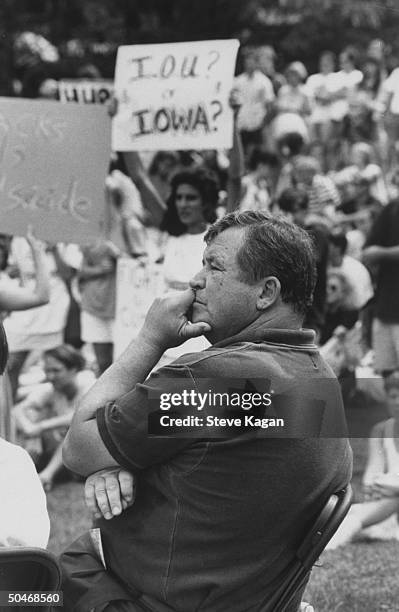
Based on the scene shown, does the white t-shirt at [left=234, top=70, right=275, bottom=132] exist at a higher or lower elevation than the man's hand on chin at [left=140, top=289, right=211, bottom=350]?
higher

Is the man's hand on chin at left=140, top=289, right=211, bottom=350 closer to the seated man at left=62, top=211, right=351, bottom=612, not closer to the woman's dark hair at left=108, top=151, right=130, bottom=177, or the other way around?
the seated man at left=62, top=211, right=351, bottom=612

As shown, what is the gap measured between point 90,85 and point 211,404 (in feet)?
15.0

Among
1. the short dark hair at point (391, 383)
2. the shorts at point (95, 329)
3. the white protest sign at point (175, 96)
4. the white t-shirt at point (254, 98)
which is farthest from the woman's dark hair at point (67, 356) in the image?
the white t-shirt at point (254, 98)

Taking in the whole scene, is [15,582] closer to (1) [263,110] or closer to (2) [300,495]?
(2) [300,495]

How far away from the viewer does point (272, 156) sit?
9.20 meters

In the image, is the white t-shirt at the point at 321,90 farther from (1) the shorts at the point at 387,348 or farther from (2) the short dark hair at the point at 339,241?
(1) the shorts at the point at 387,348

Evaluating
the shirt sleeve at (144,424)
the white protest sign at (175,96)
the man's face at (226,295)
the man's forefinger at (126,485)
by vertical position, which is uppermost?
the white protest sign at (175,96)

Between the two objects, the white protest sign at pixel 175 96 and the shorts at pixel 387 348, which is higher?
the white protest sign at pixel 175 96

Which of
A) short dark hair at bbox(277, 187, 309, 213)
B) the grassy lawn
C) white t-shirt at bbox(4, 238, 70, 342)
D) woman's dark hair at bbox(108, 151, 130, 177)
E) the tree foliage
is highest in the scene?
the tree foliage

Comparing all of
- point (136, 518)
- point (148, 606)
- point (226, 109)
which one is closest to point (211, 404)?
point (136, 518)

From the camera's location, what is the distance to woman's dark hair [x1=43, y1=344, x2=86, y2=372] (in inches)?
267

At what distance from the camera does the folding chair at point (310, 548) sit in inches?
93.5

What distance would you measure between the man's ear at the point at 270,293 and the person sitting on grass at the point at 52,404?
431cm

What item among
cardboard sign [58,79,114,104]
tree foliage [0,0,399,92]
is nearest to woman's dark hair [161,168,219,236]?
cardboard sign [58,79,114,104]
